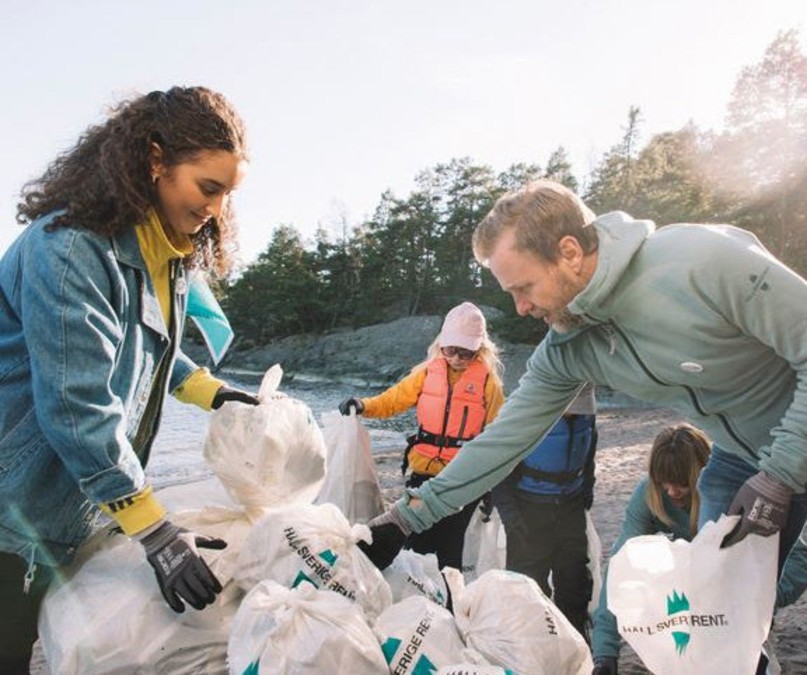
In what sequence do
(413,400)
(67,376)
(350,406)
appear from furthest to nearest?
(413,400)
(350,406)
(67,376)

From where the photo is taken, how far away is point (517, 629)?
1642 mm

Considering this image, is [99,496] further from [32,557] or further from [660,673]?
[660,673]

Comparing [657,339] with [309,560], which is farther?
[657,339]

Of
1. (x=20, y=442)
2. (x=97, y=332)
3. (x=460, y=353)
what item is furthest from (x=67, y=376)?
(x=460, y=353)

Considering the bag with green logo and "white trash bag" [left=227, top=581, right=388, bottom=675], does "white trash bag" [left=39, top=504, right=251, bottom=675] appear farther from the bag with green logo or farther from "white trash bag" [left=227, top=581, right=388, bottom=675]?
the bag with green logo

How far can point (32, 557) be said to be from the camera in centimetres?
154

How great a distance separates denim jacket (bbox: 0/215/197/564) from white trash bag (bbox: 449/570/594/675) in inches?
35.5

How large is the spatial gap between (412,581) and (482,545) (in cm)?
199

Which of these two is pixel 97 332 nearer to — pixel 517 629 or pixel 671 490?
pixel 517 629

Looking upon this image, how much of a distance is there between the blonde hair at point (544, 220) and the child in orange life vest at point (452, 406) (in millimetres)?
1951

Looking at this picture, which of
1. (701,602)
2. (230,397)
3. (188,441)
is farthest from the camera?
(188,441)

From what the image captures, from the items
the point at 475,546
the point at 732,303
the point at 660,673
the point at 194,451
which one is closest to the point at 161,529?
the point at 660,673

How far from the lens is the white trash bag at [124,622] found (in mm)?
1499

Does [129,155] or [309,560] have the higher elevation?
[129,155]
